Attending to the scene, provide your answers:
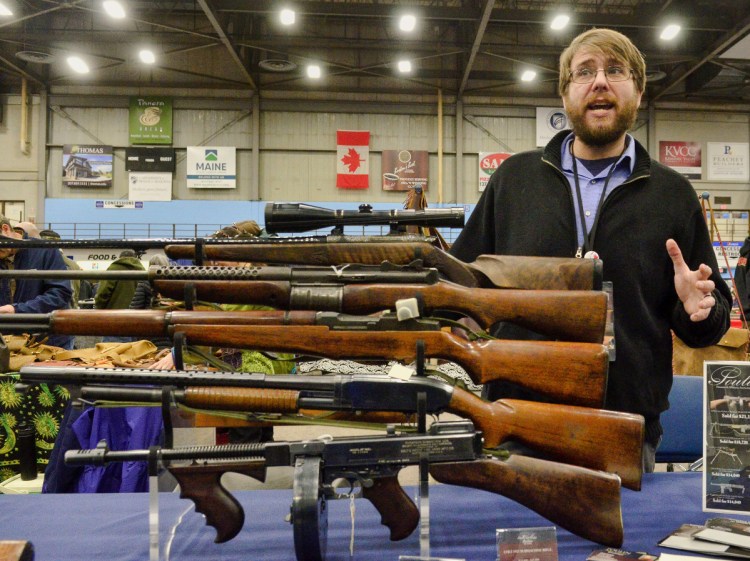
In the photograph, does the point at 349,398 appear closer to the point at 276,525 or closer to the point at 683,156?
the point at 276,525

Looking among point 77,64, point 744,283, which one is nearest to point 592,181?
point 744,283

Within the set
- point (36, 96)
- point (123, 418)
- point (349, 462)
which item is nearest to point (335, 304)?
point (349, 462)

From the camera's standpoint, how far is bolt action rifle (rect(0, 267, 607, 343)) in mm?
1269

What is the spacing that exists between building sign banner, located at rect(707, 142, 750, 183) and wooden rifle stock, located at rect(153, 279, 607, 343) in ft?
44.9

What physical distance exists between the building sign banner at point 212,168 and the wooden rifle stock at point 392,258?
1117 cm

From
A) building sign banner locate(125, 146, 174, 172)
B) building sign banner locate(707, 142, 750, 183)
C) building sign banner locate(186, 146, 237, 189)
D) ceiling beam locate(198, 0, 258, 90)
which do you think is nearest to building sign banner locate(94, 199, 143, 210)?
building sign banner locate(125, 146, 174, 172)

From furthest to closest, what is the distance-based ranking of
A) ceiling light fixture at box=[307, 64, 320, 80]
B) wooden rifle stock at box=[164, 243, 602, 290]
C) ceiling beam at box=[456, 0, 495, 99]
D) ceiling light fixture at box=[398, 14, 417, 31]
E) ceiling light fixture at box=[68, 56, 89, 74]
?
ceiling light fixture at box=[307, 64, 320, 80] → ceiling light fixture at box=[68, 56, 89, 74] → ceiling light fixture at box=[398, 14, 417, 31] → ceiling beam at box=[456, 0, 495, 99] → wooden rifle stock at box=[164, 243, 602, 290]

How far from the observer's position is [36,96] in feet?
39.6

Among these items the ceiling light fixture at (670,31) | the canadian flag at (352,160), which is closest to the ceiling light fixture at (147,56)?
the canadian flag at (352,160)

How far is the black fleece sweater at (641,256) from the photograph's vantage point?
163 centimetres

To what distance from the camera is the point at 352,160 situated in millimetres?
12086

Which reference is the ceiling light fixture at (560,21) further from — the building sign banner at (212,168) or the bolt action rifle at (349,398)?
the bolt action rifle at (349,398)

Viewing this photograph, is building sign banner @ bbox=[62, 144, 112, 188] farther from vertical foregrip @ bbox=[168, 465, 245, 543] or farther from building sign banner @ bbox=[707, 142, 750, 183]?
building sign banner @ bbox=[707, 142, 750, 183]

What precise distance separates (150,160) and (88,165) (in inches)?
53.1
